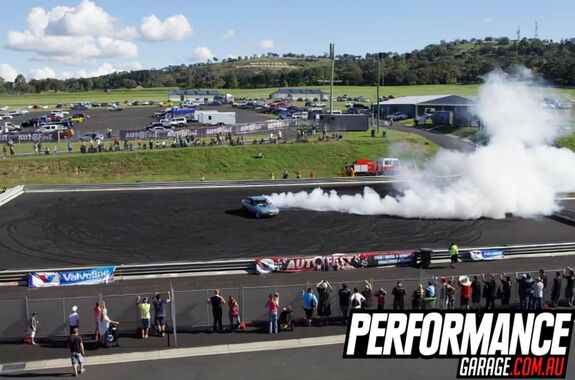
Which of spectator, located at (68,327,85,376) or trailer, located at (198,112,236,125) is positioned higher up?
trailer, located at (198,112,236,125)

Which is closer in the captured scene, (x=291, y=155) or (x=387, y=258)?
(x=387, y=258)

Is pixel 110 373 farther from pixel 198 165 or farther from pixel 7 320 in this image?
pixel 198 165

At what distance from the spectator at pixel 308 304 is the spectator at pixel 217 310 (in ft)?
8.95

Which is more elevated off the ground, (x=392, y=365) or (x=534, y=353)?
(x=534, y=353)

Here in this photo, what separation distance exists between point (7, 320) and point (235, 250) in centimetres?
1326

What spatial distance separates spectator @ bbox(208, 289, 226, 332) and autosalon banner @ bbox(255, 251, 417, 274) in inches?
285

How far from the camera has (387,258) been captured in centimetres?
2684

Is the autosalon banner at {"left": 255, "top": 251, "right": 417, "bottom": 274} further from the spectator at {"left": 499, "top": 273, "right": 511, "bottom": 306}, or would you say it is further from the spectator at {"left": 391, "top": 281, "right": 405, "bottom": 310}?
the spectator at {"left": 391, "top": 281, "right": 405, "bottom": 310}

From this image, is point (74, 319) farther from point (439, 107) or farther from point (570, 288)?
point (439, 107)

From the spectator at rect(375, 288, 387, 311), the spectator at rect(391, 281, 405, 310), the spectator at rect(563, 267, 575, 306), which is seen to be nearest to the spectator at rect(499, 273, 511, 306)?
the spectator at rect(563, 267, 575, 306)

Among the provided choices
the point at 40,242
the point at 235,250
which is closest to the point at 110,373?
the point at 235,250

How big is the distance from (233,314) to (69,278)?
9.27 metres

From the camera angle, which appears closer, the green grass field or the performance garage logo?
the performance garage logo

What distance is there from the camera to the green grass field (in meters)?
51.8
